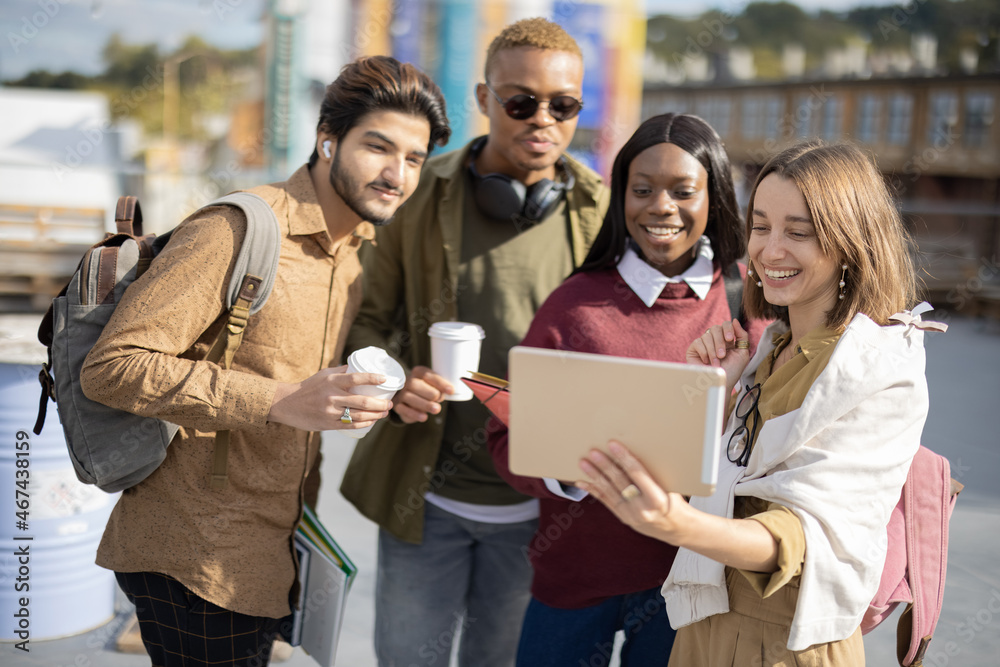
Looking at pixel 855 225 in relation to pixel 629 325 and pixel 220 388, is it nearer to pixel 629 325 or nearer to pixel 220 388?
pixel 629 325

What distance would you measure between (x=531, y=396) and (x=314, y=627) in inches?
53.1

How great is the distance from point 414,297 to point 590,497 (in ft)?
3.03

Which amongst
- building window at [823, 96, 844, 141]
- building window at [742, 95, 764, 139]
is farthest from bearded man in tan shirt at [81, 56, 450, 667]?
building window at [742, 95, 764, 139]

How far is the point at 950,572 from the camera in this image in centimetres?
443

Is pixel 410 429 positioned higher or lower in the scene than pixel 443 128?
lower

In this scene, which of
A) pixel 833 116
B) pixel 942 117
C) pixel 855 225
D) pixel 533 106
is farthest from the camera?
pixel 833 116

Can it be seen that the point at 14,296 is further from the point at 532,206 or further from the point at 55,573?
the point at 532,206

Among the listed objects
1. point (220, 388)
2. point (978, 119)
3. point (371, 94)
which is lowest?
point (220, 388)

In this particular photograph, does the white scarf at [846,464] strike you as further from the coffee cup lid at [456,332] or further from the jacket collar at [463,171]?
the jacket collar at [463,171]

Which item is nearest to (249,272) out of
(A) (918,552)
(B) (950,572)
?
(A) (918,552)

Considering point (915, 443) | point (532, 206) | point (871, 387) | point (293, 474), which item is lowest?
point (293, 474)

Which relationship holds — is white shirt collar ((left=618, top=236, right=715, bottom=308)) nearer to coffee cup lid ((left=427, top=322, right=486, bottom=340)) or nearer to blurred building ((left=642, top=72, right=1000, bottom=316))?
coffee cup lid ((left=427, top=322, right=486, bottom=340))

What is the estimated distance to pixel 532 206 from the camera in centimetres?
265

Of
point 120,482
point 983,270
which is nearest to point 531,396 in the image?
point 120,482
